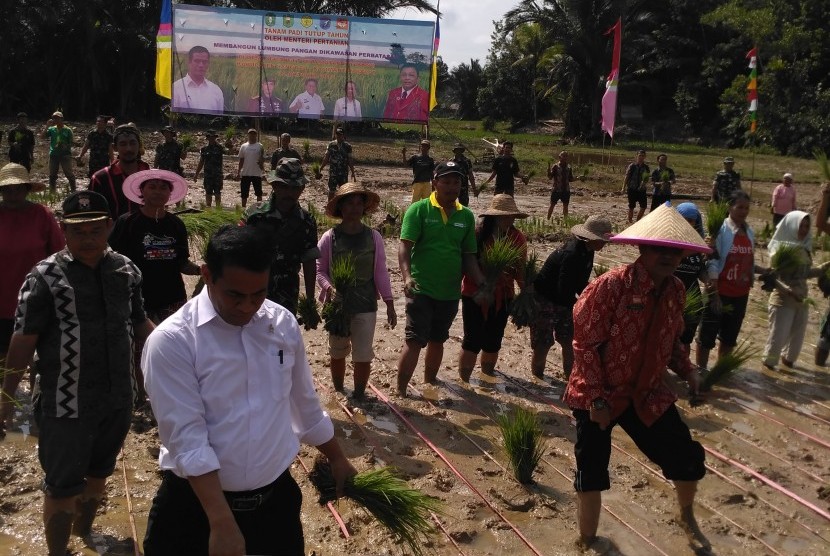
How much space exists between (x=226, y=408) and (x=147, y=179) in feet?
9.51

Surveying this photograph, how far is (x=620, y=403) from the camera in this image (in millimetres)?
3754

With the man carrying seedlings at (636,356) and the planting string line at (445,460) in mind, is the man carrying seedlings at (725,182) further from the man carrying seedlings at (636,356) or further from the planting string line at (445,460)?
the man carrying seedlings at (636,356)

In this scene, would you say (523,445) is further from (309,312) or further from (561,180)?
(561,180)

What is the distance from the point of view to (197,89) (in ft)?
77.6

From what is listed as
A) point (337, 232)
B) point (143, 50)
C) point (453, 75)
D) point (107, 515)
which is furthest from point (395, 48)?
point (453, 75)

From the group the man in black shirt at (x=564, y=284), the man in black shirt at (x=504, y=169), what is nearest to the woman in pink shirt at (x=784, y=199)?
the man in black shirt at (x=504, y=169)

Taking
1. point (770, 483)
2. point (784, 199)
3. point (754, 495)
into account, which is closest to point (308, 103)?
point (784, 199)

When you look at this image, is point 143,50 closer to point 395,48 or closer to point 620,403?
point 395,48

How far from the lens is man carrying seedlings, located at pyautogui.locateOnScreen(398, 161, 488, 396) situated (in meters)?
5.79

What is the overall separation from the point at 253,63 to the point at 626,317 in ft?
71.8

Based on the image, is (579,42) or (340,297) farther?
(579,42)

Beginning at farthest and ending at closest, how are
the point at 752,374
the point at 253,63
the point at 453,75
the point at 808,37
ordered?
the point at 453,75, the point at 808,37, the point at 253,63, the point at 752,374

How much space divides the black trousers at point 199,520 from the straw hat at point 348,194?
10.1 ft

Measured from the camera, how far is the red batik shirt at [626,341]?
3.63 meters
